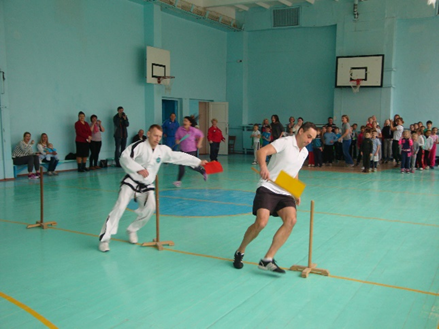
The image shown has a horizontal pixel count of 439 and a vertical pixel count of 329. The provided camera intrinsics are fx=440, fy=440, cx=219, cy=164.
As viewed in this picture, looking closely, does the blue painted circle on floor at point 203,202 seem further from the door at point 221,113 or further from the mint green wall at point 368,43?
the door at point 221,113

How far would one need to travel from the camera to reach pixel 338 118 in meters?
20.5

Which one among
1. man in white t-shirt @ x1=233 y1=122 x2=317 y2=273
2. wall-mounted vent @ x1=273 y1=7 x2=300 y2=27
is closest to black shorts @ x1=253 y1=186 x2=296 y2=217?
man in white t-shirt @ x1=233 y1=122 x2=317 y2=273

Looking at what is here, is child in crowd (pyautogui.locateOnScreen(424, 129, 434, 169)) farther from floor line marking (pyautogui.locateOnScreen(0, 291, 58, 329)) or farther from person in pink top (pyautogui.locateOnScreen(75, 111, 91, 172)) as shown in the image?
floor line marking (pyautogui.locateOnScreen(0, 291, 58, 329))

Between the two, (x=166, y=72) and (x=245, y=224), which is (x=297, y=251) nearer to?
(x=245, y=224)

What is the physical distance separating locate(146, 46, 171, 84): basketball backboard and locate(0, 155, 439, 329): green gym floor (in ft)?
30.2

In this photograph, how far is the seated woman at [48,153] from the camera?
13977mm

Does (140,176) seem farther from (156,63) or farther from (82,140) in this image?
(156,63)

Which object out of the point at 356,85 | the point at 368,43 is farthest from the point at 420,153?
the point at 368,43

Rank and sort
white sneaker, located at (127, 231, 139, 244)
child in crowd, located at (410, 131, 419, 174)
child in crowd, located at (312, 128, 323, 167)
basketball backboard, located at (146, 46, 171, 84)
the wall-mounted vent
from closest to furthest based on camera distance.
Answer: white sneaker, located at (127, 231, 139, 244)
child in crowd, located at (410, 131, 419, 174)
child in crowd, located at (312, 128, 323, 167)
basketball backboard, located at (146, 46, 171, 84)
the wall-mounted vent


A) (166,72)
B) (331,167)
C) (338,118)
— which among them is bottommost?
(331,167)

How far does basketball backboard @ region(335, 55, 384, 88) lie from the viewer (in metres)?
19.2

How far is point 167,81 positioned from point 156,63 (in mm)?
1003

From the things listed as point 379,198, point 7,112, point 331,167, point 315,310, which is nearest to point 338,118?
point 331,167

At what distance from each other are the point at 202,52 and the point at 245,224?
15601 mm
